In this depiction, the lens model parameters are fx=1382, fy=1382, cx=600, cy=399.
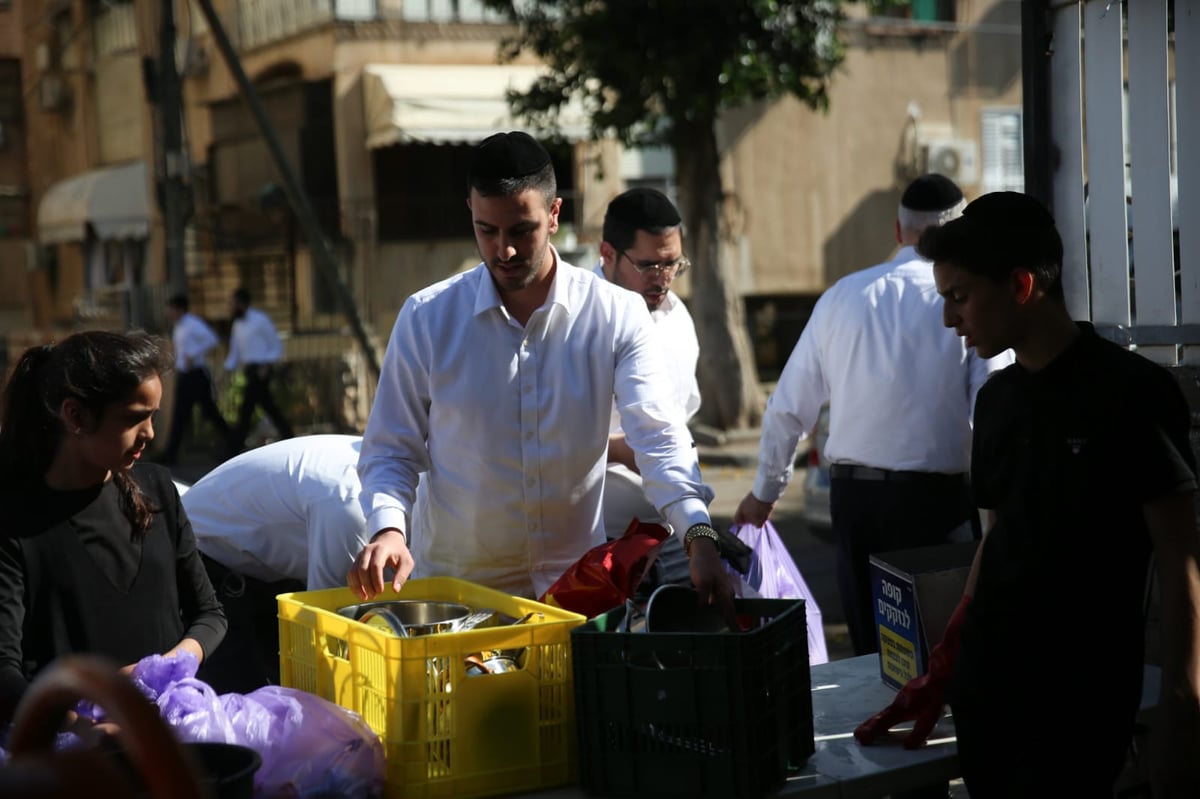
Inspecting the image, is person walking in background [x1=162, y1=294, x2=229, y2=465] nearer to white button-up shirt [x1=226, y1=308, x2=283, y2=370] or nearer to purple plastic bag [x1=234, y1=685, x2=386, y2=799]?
white button-up shirt [x1=226, y1=308, x2=283, y2=370]

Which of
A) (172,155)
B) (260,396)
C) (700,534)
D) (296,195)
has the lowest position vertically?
(260,396)

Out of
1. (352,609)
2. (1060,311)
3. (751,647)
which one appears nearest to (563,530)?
(352,609)

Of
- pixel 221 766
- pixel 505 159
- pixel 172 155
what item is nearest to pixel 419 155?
pixel 172 155

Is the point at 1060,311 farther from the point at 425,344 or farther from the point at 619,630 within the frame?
the point at 425,344

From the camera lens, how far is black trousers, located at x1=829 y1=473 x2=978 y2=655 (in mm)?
4617

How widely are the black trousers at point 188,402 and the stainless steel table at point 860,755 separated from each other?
1305 centimetres

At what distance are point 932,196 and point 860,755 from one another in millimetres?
2489

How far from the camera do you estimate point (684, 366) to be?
4852 millimetres

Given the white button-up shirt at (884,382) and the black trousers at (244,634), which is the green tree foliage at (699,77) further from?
the black trousers at (244,634)

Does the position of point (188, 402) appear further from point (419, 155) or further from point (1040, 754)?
point (1040, 754)

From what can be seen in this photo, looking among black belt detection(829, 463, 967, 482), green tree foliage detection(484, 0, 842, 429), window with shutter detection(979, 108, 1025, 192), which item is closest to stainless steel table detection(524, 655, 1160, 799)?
black belt detection(829, 463, 967, 482)

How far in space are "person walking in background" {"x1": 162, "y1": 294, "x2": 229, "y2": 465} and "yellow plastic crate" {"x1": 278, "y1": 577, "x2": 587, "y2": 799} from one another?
13.3 metres

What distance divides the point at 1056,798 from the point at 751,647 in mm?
736

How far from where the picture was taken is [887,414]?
184 inches
